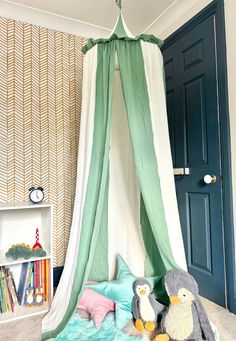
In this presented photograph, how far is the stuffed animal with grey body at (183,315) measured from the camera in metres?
1.32

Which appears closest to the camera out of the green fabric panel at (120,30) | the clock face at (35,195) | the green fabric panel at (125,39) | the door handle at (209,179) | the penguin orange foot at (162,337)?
the penguin orange foot at (162,337)

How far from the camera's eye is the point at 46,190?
2.17 m

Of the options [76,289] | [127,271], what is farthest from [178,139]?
[76,289]

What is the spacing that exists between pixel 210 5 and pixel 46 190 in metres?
1.92

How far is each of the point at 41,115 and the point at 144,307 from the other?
5.50 feet

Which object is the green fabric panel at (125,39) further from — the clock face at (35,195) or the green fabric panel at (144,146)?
the clock face at (35,195)

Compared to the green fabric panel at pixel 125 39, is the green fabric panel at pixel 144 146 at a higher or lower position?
lower

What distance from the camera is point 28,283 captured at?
185cm

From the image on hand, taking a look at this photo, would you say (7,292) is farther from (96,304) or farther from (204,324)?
(204,324)

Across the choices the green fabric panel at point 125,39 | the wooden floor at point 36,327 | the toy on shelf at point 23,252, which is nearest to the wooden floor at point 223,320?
the wooden floor at point 36,327

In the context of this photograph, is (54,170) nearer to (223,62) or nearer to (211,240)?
(211,240)

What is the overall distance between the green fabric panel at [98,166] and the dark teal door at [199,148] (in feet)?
2.50

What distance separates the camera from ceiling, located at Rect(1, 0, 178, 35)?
6.66 ft

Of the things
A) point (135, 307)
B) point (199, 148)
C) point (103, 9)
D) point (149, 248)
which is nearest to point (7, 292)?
point (135, 307)
